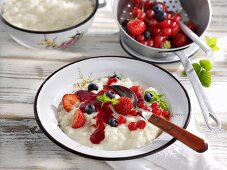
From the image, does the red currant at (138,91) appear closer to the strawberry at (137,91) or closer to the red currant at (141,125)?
the strawberry at (137,91)

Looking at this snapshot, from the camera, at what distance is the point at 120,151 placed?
51.8 inches

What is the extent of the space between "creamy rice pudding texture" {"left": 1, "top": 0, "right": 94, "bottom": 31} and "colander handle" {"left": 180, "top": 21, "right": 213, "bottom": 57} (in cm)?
35

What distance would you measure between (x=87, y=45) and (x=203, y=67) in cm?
45

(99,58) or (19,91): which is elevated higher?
(99,58)

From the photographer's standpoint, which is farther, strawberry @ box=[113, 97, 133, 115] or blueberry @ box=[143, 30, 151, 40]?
blueberry @ box=[143, 30, 151, 40]

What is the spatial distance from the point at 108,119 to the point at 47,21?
53 centimetres

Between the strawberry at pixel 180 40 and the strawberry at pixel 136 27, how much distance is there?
0.42 feet

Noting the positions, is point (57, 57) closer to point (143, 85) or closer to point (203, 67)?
point (143, 85)

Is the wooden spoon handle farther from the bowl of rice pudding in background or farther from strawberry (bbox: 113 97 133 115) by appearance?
the bowl of rice pudding in background

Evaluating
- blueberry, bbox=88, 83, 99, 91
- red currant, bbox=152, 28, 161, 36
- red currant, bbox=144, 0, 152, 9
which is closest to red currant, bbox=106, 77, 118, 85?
blueberry, bbox=88, 83, 99, 91

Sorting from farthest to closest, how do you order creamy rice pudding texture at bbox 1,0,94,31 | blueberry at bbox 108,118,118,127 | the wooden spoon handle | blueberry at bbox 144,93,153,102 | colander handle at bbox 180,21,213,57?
creamy rice pudding texture at bbox 1,0,94,31 < colander handle at bbox 180,21,213,57 < blueberry at bbox 144,93,153,102 < blueberry at bbox 108,118,118,127 < the wooden spoon handle

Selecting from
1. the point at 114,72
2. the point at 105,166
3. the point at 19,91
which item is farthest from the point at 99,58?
the point at 105,166

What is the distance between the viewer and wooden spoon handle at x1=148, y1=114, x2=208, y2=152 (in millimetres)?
1266

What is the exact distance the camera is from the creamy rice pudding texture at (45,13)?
68.4 inches
